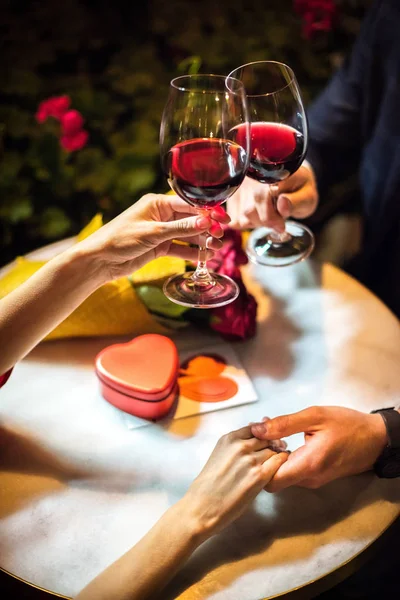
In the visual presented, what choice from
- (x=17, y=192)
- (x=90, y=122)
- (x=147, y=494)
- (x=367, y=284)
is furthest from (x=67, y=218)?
(x=147, y=494)

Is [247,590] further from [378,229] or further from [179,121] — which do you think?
[378,229]

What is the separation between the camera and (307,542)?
825mm

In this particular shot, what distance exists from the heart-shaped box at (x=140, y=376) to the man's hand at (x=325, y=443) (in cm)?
18

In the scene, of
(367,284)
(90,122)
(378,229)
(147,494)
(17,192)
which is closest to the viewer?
(147,494)

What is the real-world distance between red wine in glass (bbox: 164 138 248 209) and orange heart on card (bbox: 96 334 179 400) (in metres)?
0.29

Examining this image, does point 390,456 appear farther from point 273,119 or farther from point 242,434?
point 273,119

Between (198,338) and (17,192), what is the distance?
1.16m

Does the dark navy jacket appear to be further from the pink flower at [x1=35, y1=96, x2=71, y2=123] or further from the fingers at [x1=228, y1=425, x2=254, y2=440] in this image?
the fingers at [x1=228, y1=425, x2=254, y2=440]

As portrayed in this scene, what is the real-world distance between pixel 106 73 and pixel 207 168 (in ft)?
5.78

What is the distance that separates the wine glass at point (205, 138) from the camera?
905mm

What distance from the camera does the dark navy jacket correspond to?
157cm

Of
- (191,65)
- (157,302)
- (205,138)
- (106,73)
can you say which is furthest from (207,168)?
(106,73)

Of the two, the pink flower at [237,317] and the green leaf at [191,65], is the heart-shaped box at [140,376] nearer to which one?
the pink flower at [237,317]

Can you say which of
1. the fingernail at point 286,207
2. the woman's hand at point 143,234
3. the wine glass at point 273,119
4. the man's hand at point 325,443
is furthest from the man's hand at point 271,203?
the man's hand at point 325,443
